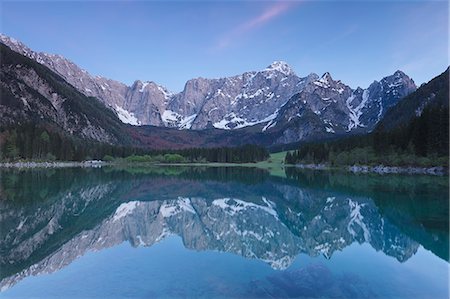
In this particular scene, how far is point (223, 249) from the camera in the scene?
69.1 ft

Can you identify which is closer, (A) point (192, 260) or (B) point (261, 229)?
(A) point (192, 260)

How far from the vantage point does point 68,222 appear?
27.4 m

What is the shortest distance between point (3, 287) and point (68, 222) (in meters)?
13.9

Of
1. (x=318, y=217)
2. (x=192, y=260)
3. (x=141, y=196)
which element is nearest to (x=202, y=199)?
(x=141, y=196)

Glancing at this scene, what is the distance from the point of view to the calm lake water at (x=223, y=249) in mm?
14094

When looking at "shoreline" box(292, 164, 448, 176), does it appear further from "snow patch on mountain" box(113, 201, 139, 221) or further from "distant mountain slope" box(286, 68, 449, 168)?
"snow patch on mountain" box(113, 201, 139, 221)

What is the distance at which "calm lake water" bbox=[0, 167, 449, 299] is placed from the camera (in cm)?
1409

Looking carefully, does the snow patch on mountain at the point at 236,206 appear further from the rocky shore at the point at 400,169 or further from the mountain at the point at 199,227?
the rocky shore at the point at 400,169

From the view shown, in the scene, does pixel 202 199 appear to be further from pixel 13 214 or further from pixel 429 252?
pixel 429 252

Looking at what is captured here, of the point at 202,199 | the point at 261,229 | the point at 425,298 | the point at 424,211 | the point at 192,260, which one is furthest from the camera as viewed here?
the point at 202,199

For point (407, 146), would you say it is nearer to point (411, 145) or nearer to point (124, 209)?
point (411, 145)

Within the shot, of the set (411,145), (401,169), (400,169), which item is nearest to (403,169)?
(401,169)

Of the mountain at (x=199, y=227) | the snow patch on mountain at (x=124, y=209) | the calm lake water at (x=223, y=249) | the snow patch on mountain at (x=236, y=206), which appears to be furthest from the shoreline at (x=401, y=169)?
the snow patch on mountain at (x=124, y=209)

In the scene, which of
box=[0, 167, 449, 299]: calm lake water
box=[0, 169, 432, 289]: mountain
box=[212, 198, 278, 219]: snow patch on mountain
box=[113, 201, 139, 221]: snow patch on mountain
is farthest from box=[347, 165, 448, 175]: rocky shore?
box=[113, 201, 139, 221]: snow patch on mountain
